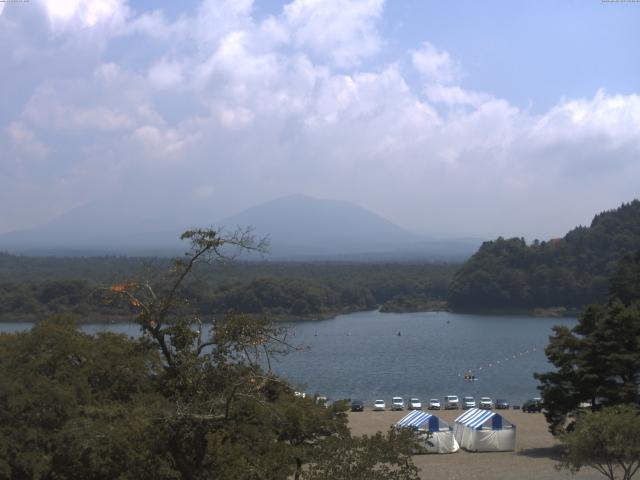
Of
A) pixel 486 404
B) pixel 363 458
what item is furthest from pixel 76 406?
pixel 486 404

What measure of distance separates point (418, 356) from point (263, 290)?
1748 cm

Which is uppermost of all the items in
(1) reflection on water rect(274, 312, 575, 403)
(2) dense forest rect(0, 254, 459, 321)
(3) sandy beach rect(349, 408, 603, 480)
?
(2) dense forest rect(0, 254, 459, 321)

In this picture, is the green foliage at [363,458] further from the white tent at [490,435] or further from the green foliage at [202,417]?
the white tent at [490,435]

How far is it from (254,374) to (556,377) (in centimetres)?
994

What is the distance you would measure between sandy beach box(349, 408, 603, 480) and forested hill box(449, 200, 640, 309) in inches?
1538

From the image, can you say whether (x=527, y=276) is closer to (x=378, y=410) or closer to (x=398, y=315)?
(x=398, y=315)

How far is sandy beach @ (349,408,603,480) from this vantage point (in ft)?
40.5

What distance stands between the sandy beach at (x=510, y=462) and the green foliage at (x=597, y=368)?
2.37ft

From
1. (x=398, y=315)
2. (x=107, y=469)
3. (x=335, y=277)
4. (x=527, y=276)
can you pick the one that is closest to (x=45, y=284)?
(x=398, y=315)

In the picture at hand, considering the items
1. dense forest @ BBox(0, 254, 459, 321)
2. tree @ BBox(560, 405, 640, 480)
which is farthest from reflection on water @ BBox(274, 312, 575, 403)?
tree @ BBox(560, 405, 640, 480)

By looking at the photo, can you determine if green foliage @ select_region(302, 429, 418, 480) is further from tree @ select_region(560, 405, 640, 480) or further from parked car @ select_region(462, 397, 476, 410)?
parked car @ select_region(462, 397, 476, 410)

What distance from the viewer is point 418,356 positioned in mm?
34406

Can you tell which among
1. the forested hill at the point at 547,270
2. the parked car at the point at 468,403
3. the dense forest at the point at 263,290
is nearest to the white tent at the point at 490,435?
the parked car at the point at 468,403

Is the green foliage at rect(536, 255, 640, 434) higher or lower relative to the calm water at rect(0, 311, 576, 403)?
higher
